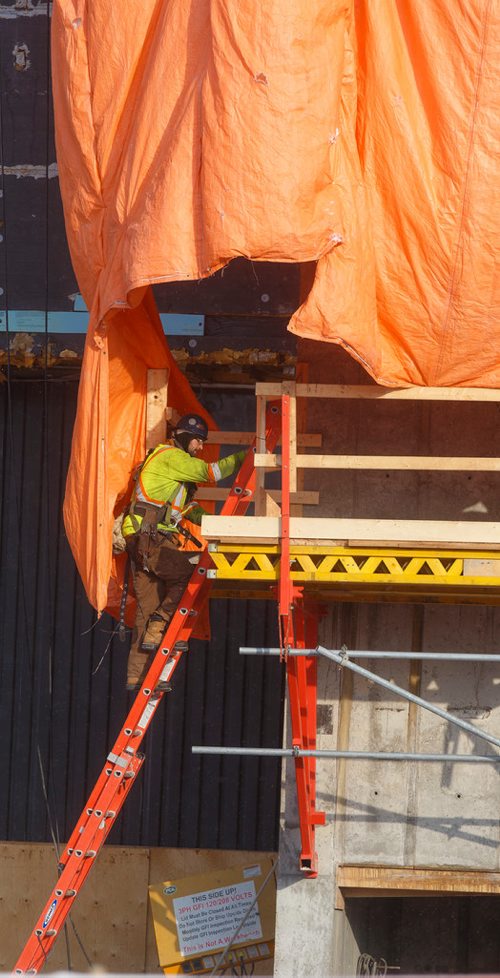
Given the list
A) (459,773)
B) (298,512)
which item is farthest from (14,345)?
(459,773)

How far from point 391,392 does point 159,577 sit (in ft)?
7.74

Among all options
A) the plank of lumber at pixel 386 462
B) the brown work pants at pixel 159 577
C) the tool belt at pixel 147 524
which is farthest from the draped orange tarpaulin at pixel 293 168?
the plank of lumber at pixel 386 462

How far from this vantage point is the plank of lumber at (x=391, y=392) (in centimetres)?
941

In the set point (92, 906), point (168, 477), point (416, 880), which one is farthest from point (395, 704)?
point (92, 906)

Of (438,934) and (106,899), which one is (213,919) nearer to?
(106,899)

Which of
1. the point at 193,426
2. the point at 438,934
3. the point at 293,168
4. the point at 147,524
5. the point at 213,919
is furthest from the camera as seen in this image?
the point at 438,934

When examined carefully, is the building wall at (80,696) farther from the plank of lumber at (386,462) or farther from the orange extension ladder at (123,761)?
the plank of lumber at (386,462)

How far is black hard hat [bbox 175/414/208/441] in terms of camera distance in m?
10.4

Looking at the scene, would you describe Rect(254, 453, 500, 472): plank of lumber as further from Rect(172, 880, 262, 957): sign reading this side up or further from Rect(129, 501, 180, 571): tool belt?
Rect(172, 880, 262, 957): sign reading this side up

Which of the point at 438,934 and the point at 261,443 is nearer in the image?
the point at 261,443

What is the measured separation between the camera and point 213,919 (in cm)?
1149

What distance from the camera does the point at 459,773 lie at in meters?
10.5

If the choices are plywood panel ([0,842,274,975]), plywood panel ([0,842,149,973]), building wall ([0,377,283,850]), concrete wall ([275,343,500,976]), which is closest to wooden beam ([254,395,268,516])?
concrete wall ([275,343,500,976])

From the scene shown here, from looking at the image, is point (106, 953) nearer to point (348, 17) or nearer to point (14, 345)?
point (14, 345)
